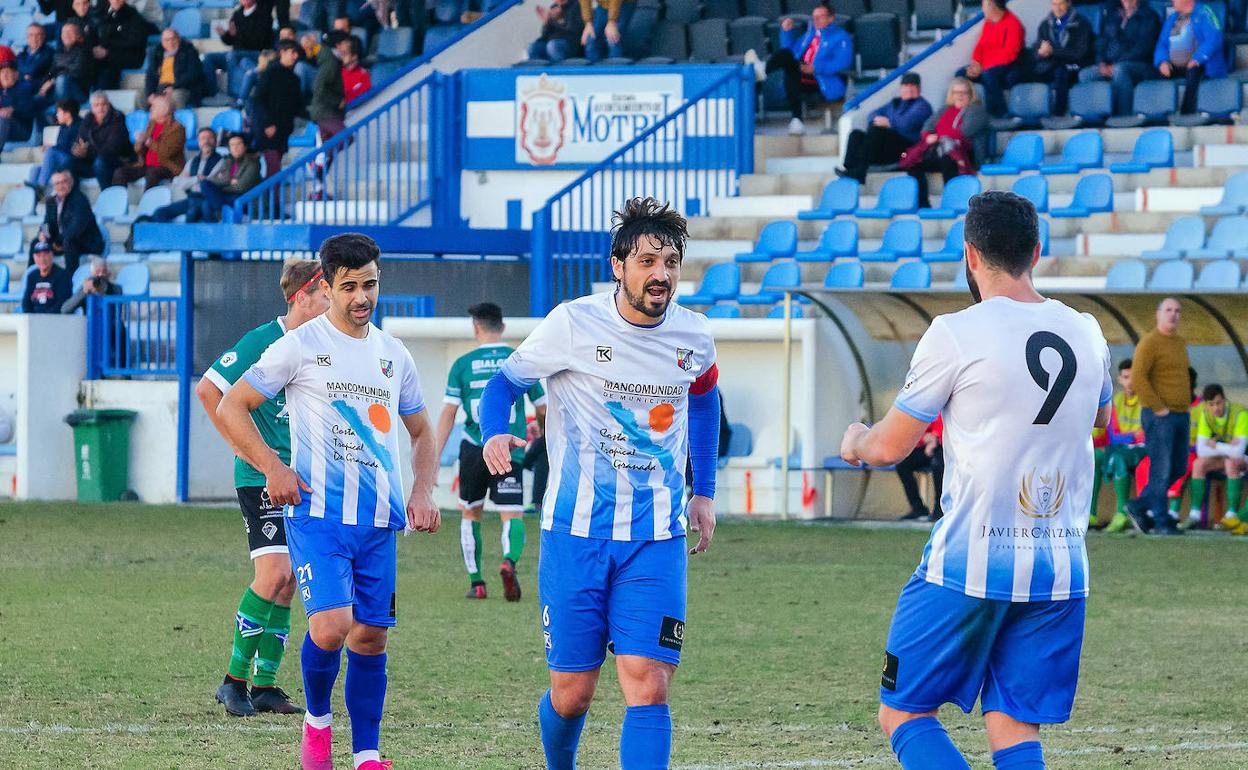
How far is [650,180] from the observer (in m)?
22.4

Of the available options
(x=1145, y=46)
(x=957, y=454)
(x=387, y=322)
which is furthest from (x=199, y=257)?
(x=957, y=454)

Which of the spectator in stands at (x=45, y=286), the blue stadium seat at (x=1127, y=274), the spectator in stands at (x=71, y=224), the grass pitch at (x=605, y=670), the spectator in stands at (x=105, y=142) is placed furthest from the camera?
the spectator in stands at (x=105, y=142)

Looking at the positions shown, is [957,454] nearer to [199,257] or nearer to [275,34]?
[199,257]

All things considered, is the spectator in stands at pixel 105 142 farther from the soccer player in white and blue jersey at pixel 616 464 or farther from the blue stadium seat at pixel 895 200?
the soccer player in white and blue jersey at pixel 616 464

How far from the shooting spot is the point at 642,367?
6262 mm

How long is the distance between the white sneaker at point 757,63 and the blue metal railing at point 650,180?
99 centimetres

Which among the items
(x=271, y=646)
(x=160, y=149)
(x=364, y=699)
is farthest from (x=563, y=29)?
(x=364, y=699)

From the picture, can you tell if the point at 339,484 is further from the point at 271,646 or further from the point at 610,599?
the point at 271,646

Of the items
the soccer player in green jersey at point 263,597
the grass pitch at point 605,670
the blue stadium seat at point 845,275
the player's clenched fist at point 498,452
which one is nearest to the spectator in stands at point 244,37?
the blue stadium seat at point 845,275

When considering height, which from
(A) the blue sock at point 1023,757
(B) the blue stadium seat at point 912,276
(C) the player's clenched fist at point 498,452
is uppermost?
(B) the blue stadium seat at point 912,276

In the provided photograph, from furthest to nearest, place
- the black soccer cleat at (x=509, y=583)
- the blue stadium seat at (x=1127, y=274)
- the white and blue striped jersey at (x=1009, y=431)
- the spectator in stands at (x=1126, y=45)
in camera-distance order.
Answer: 1. the spectator in stands at (x=1126, y=45)
2. the blue stadium seat at (x=1127, y=274)
3. the black soccer cleat at (x=509, y=583)
4. the white and blue striped jersey at (x=1009, y=431)

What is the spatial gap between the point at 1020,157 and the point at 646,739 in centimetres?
1618

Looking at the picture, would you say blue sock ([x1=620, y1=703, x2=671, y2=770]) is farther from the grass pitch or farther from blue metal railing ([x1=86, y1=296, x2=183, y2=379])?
blue metal railing ([x1=86, y1=296, x2=183, y2=379])

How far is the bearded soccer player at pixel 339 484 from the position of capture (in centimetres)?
691
